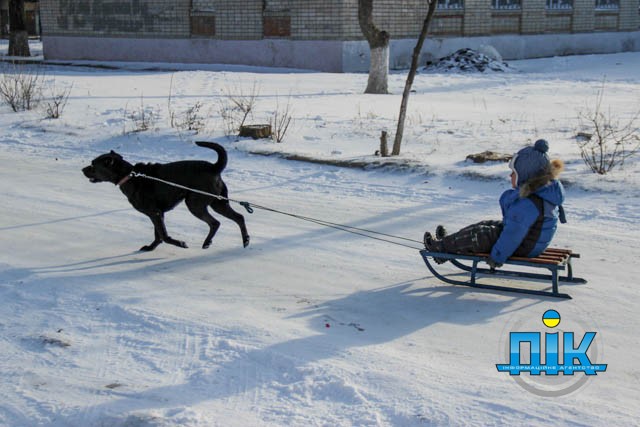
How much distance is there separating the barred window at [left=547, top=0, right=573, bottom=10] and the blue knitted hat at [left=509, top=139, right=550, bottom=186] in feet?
85.8

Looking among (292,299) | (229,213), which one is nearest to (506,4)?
(229,213)

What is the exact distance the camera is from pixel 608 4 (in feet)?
105

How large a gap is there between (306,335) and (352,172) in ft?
17.3

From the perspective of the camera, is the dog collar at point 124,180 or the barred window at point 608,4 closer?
the dog collar at point 124,180

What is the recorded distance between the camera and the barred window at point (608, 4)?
1251 inches

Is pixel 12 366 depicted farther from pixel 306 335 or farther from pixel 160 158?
pixel 160 158

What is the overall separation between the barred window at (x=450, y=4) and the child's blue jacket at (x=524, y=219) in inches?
859

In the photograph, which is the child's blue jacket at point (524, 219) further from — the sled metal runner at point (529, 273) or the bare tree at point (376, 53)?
the bare tree at point (376, 53)

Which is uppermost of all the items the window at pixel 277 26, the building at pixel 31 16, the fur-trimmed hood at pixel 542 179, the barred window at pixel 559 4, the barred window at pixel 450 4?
the building at pixel 31 16

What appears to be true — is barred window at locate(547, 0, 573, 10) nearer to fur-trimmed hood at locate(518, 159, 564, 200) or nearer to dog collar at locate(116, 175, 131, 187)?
dog collar at locate(116, 175, 131, 187)

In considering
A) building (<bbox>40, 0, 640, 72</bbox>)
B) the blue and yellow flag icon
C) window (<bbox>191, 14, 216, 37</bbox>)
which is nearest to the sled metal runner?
the blue and yellow flag icon

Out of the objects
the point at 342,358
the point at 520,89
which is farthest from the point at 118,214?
the point at 520,89

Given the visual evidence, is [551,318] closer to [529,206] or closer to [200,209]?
[529,206]

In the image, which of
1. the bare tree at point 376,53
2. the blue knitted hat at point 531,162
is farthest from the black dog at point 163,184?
the bare tree at point 376,53
